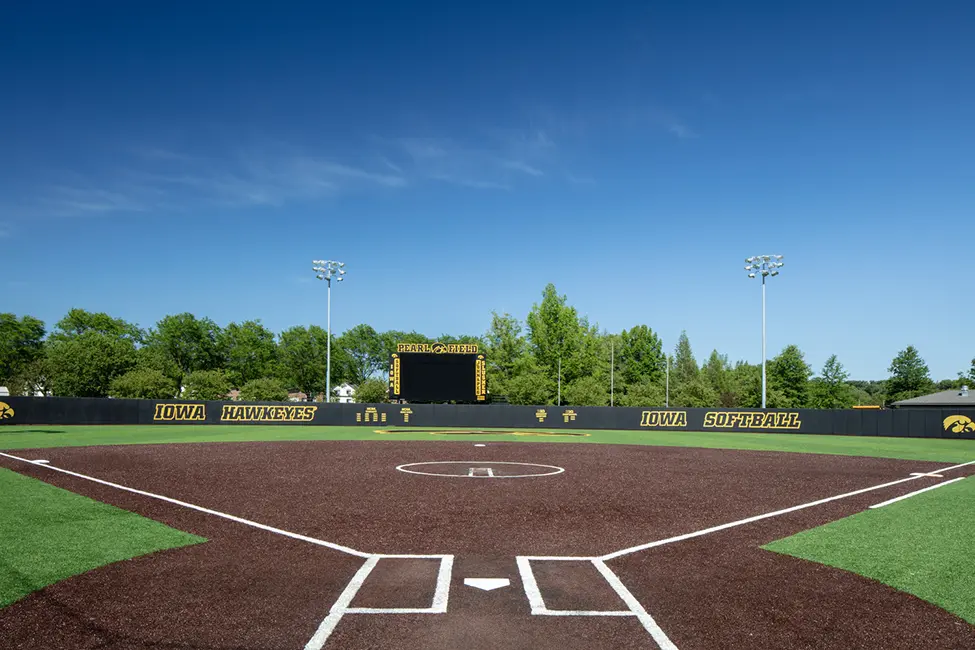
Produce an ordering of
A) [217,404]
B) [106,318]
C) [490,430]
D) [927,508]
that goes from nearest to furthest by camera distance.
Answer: [927,508], [490,430], [217,404], [106,318]

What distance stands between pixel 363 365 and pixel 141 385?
46.0 metres

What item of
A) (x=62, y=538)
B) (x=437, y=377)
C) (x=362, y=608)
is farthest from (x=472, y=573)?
(x=437, y=377)

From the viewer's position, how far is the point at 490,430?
3956 cm

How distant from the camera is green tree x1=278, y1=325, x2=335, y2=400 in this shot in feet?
339

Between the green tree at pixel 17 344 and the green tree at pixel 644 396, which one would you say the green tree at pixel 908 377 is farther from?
the green tree at pixel 17 344

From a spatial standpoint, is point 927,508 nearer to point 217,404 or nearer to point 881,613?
point 881,613

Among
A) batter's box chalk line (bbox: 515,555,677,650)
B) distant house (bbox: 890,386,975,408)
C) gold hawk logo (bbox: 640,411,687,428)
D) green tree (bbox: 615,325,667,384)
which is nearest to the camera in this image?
batter's box chalk line (bbox: 515,555,677,650)

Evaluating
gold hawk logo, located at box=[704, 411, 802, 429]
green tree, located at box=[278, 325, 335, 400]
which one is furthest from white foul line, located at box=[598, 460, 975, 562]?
green tree, located at box=[278, 325, 335, 400]

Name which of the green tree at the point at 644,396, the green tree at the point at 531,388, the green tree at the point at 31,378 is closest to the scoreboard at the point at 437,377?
the green tree at the point at 531,388

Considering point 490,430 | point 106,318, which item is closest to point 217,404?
point 490,430

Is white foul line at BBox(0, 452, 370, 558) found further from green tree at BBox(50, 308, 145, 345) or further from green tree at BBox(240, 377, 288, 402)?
green tree at BBox(50, 308, 145, 345)

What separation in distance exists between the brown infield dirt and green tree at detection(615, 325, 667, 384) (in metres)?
74.2

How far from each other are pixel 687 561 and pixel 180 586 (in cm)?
602

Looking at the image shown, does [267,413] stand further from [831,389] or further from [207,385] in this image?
[831,389]
